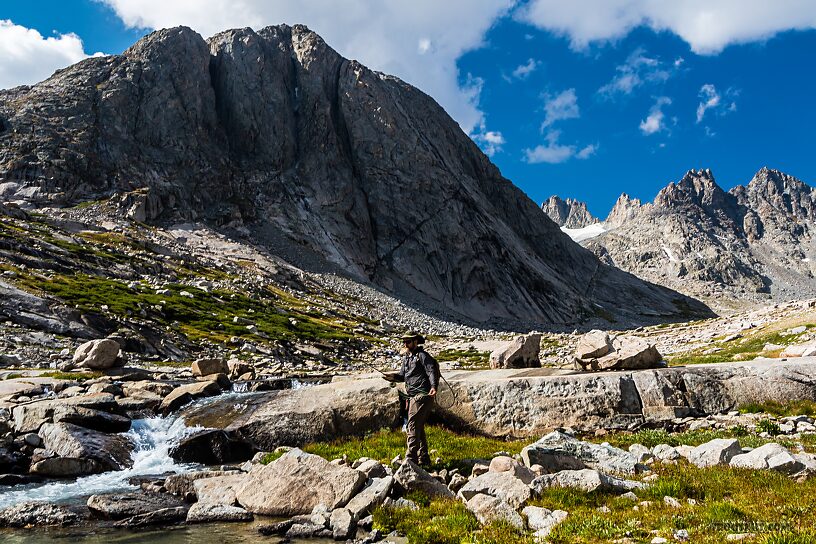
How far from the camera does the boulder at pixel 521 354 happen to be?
97.3ft

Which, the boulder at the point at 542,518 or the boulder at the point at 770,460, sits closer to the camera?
the boulder at the point at 542,518

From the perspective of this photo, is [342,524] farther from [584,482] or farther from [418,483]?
[584,482]

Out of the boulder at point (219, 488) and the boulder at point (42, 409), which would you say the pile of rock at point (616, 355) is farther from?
the boulder at point (42, 409)

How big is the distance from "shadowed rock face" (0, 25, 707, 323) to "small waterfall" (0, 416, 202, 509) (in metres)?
121

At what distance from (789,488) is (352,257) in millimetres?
143077

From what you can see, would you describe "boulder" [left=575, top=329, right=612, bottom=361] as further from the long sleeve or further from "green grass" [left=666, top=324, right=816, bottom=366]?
the long sleeve

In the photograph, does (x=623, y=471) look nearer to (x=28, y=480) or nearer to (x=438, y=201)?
(x=28, y=480)

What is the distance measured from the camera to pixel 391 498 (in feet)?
37.7

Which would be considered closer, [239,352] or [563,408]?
[563,408]

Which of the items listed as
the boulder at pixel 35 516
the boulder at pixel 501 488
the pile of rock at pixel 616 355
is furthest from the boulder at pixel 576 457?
the boulder at pixel 35 516

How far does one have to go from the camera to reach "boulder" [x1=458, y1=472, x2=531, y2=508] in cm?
1041

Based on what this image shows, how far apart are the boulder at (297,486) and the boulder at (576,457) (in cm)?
423

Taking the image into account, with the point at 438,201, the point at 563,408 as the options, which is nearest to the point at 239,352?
the point at 563,408

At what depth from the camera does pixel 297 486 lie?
12344 millimetres
